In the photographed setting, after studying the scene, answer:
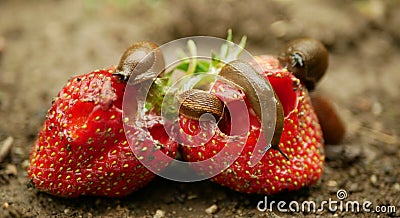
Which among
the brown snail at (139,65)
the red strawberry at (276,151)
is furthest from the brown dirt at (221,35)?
the brown snail at (139,65)

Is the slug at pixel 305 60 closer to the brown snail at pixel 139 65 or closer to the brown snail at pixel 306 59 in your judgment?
the brown snail at pixel 306 59

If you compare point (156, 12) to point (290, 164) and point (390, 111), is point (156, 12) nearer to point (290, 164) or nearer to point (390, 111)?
point (390, 111)

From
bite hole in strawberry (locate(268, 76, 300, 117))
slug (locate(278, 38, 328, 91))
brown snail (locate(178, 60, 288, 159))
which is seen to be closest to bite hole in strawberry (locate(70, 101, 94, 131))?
brown snail (locate(178, 60, 288, 159))

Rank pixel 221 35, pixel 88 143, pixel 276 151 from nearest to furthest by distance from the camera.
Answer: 1. pixel 88 143
2. pixel 276 151
3. pixel 221 35

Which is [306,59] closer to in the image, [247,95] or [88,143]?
[247,95]

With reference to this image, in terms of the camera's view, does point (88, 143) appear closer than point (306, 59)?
Yes

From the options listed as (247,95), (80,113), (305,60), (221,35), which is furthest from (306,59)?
(221,35)
